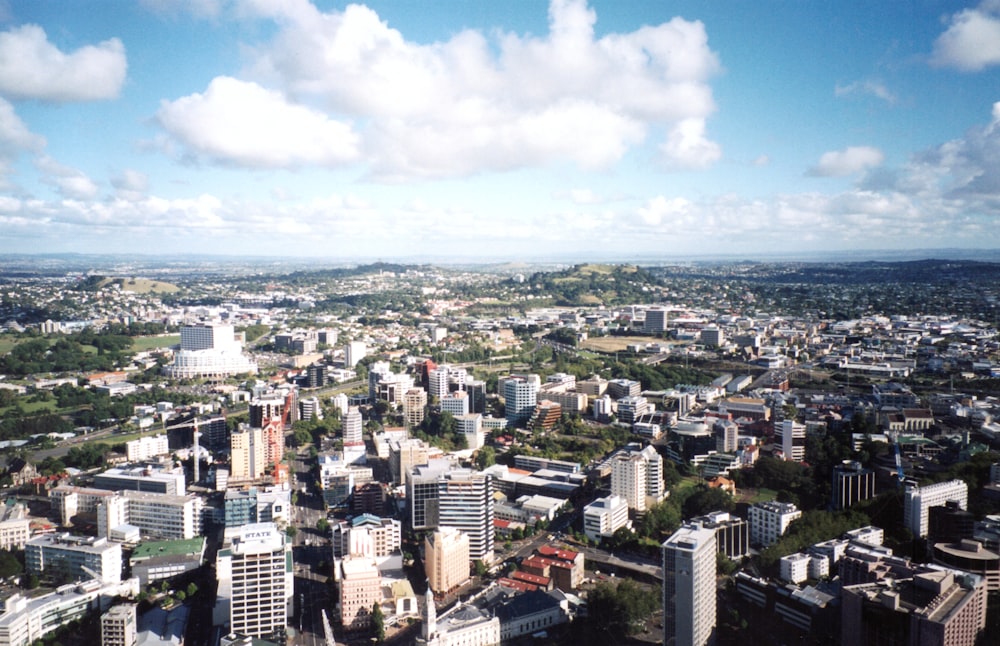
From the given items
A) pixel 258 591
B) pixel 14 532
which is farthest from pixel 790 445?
pixel 14 532

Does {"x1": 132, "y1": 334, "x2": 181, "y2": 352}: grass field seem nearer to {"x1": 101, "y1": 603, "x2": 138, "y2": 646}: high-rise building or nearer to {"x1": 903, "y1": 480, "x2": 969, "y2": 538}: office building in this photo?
{"x1": 101, "y1": 603, "x2": 138, "y2": 646}: high-rise building

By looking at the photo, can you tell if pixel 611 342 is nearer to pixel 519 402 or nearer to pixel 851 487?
pixel 519 402

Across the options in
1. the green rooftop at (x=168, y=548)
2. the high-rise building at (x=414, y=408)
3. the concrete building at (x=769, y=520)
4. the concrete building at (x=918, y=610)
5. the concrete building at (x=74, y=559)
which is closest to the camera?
the concrete building at (x=918, y=610)

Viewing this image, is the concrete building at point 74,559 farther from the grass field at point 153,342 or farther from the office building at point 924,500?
the grass field at point 153,342

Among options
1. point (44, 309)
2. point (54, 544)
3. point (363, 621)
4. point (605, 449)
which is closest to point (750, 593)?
point (363, 621)

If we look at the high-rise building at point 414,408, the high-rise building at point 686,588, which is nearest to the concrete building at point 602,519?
the high-rise building at point 686,588

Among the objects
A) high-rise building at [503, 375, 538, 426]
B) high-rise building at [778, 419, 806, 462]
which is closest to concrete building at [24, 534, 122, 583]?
high-rise building at [503, 375, 538, 426]
